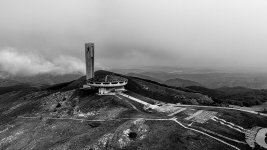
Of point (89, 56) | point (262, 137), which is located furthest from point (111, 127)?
point (89, 56)

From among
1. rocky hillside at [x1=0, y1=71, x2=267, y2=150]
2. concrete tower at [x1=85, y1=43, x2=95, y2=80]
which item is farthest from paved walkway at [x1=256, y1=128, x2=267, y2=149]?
concrete tower at [x1=85, y1=43, x2=95, y2=80]

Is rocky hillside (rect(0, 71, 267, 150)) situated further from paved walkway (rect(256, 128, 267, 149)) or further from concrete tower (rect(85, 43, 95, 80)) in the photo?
concrete tower (rect(85, 43, 95, 80))

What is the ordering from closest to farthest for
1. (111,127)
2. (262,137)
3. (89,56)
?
(262,137) < (111,127) < (89,56)

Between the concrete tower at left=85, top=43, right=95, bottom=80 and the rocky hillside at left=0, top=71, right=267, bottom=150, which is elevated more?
the concrete tower at left=85, top=43, right=95, bottom=80

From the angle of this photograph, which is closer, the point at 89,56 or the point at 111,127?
the point at 111,127

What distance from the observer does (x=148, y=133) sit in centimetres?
4162

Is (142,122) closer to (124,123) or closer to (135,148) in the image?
(124,123)

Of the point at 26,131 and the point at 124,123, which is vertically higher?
the point at 124,123

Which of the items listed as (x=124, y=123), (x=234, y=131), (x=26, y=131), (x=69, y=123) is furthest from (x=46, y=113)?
(x=234, y=131)

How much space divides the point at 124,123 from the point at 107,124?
5.20 metres

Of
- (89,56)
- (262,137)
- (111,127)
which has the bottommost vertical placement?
(111,127)

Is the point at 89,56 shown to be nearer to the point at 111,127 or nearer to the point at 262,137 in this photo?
the point at 111,127

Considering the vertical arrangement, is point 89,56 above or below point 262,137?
above

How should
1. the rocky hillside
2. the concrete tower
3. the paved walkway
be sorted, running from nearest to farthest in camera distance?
1. the paved walkway
2. the rocky hillside
3. the concrete tower
